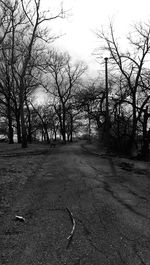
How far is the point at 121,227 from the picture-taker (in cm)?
399

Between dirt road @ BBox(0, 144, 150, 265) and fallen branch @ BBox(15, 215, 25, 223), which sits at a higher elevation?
fallen branch @ BBox(15, 215, 25, 223)

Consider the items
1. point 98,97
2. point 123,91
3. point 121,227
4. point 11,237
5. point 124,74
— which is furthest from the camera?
point 98,97

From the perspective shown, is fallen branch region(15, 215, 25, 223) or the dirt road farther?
fallen branch region(15, 215, 25, 223)

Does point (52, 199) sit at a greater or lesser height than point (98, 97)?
lesser

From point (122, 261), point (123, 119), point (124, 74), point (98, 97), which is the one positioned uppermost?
point (124, 74)

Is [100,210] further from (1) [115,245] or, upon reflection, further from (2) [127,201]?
(1) [115,245]

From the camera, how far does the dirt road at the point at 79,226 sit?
306 cm

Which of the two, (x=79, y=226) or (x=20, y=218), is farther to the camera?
(x=20, y=218)

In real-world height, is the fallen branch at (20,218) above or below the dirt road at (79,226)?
above

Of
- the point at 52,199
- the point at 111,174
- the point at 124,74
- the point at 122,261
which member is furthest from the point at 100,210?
the point at 124,74

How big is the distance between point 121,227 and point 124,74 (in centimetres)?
1675

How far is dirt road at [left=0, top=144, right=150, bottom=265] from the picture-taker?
306 cm

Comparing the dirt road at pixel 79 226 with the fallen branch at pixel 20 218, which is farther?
the fallen branch at pixel 20 218

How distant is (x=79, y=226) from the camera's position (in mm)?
4023
